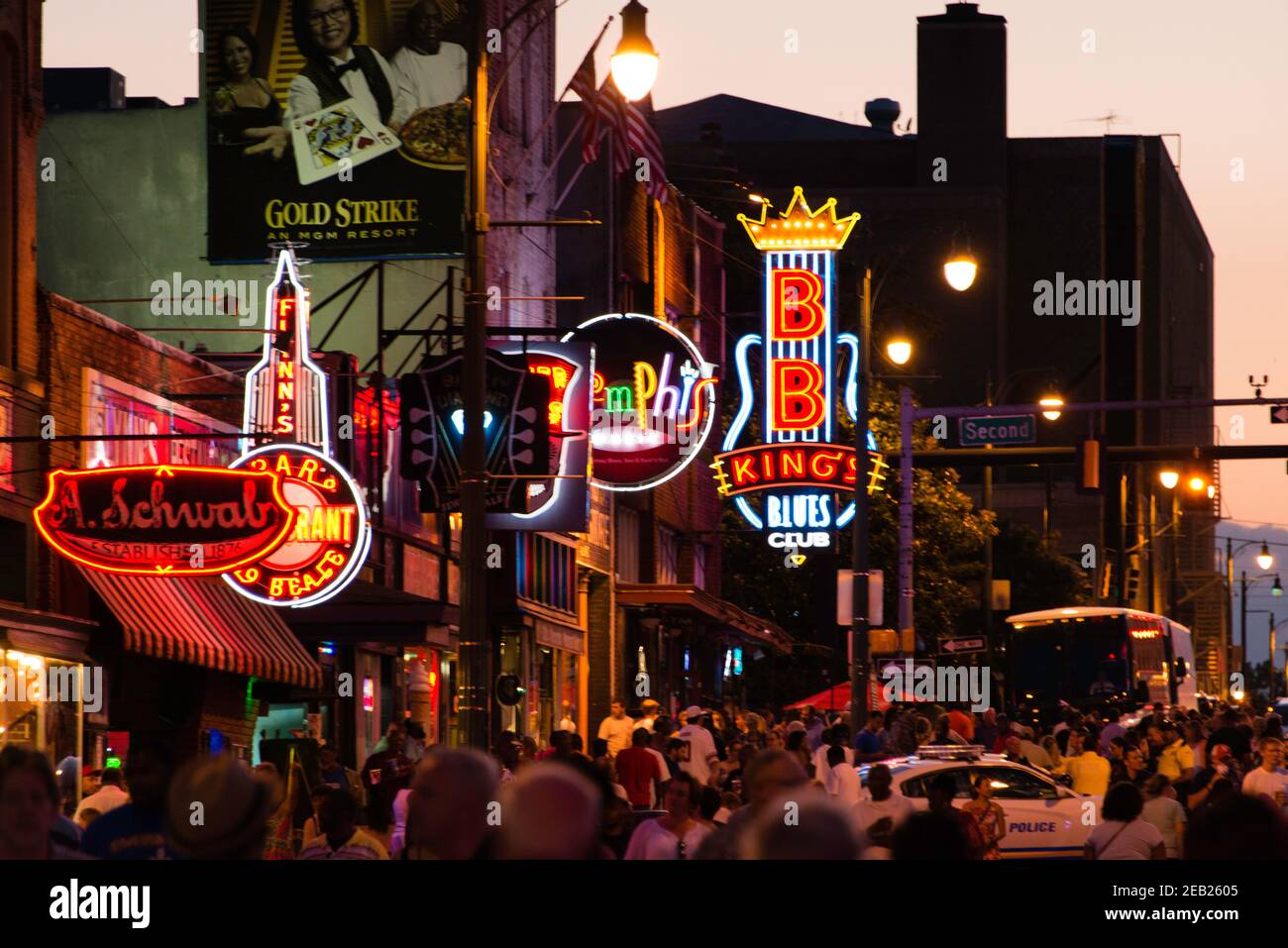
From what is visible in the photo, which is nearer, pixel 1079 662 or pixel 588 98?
pixel 588 98

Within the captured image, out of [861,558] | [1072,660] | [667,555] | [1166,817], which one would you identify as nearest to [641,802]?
[1166,817]

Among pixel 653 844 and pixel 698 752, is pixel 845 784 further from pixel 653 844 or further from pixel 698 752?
pixel 653 844

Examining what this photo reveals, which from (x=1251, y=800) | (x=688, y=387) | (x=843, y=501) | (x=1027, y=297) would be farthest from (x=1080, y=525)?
(x=1251, y=800)

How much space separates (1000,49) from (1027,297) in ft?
42.3

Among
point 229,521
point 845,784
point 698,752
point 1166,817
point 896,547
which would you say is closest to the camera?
point 1166,817

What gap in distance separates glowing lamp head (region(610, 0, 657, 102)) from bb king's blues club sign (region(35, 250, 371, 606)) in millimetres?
4986

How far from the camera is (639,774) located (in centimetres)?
2284

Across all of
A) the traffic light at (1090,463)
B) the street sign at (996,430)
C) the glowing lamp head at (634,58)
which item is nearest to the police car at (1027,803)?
the glowing lamp head at (634,58)

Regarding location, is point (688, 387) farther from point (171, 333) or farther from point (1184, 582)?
point (1184, 582)

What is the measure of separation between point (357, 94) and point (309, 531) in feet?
44.4

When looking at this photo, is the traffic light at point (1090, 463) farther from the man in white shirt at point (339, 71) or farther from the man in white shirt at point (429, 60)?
the man in white shirt at point (339, 71)

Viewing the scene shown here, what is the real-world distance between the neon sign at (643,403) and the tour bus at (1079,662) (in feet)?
54.0

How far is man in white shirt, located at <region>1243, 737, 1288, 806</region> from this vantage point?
19.9 metres

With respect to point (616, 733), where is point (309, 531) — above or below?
above
